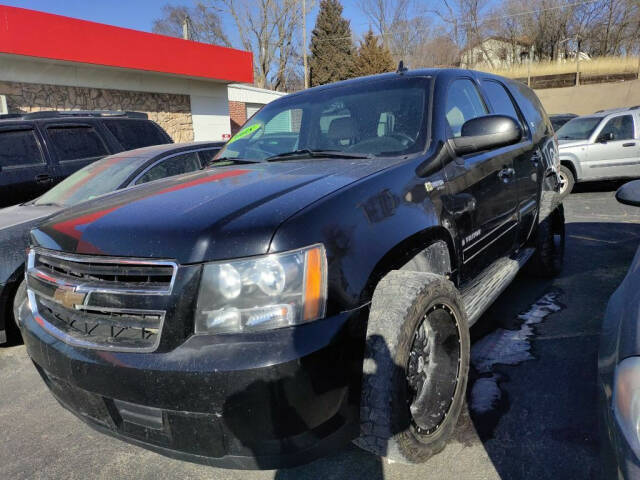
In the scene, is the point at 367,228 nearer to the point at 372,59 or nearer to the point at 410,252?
the point at 410,252

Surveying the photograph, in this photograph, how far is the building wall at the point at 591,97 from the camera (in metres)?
26.1

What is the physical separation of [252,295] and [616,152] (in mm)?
10328

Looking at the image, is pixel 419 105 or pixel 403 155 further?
pixel 419 105

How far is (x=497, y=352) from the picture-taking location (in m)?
3.28

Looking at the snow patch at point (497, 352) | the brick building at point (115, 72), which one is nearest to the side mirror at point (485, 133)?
the snow patch at point (497, 352)

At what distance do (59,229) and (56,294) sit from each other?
301 mm

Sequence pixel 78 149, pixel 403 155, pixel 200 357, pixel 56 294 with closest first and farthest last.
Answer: pixel 200 357 → pixel 56 294 → pixel 403 155 → pixel 78 149

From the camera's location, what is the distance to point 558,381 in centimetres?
286

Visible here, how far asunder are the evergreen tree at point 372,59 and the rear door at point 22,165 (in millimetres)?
33663

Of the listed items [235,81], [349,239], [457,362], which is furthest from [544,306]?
[235,81]

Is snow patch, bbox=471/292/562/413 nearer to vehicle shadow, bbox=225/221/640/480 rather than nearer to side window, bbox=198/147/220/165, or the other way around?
vehicle shadow, bbox=225/221/640/480

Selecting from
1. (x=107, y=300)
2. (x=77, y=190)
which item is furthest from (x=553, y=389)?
(x=77, y=190)

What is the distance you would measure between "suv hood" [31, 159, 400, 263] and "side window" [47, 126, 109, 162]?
3998mm

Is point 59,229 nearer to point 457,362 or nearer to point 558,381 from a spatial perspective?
point 457,362
